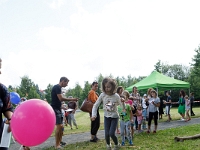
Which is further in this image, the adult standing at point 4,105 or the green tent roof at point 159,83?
the green tent roof at point 159,83

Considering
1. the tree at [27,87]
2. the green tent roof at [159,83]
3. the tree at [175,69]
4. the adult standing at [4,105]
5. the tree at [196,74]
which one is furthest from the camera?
the tree at [175,69]

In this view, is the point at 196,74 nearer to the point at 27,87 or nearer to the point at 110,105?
the point at 27,87

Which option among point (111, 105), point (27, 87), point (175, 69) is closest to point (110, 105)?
point (111, 105)

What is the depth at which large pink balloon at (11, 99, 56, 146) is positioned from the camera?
117 inches

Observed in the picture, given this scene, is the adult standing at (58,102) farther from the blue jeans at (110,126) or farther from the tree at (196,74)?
the tree at (196,74)

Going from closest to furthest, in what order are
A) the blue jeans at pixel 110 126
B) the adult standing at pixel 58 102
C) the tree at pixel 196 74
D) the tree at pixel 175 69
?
the blue jeans at pixel 110 126
the adult standing at pixel 58 102
the tree at pixel 196 74
the tree at pixel 175 69

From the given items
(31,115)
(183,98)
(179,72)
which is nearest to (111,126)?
(31,115)

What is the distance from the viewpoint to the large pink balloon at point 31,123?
2967mm

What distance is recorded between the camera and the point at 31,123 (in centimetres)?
302

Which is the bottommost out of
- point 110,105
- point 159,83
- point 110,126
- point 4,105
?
point 110,126

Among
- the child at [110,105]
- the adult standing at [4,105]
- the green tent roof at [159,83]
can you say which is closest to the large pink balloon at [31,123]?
the adult standing at [4,105]

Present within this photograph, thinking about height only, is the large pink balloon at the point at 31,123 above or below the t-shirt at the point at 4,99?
below

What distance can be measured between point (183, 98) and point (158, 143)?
7856mm

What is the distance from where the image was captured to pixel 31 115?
302 cm
